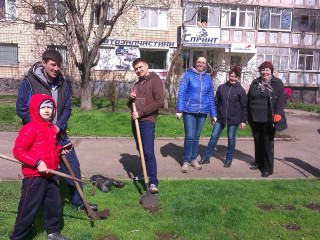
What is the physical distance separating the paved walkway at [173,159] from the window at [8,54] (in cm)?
1438

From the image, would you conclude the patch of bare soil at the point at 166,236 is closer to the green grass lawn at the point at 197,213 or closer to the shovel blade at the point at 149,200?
the green grass lawn at the point at 197,213

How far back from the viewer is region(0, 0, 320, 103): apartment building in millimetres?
20844

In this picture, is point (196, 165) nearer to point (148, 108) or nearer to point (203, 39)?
point (148, 108)

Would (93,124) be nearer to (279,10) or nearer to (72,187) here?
(72,187)

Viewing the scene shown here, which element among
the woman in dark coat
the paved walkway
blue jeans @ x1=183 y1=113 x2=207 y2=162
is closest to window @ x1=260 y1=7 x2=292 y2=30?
the paved walkway

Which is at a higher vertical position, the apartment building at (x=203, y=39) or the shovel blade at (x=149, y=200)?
the apartment building at (x=203, y=39)

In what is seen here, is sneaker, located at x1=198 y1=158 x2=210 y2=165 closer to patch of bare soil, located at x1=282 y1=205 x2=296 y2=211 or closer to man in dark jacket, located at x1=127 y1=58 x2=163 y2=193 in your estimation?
man in dark jacket, located at x1=127 y1=58 x2=163 y2=193

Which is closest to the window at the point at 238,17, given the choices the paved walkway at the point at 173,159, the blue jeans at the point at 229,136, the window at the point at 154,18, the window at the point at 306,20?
the window at the point at 306,20

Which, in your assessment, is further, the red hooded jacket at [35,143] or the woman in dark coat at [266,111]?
the woman in dark coat at [266,111]

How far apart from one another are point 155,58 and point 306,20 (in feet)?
40.7

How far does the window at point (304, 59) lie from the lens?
79.2 ft

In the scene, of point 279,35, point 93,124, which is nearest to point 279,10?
point 279,35

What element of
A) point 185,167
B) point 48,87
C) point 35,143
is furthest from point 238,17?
point 35,143

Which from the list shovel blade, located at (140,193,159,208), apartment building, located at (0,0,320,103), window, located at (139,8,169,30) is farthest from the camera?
window, located at (139,8,169,30)
